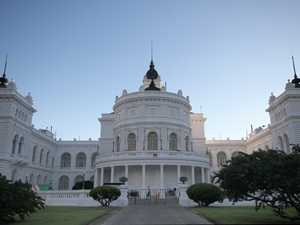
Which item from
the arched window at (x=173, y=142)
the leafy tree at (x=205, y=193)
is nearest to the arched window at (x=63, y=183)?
the arched window at (x=173, y=142)

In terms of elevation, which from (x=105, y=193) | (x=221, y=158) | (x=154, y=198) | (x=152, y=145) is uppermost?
(x=152, y=145)

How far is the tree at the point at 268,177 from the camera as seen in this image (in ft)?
40.7

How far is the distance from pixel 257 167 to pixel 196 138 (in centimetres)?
4553

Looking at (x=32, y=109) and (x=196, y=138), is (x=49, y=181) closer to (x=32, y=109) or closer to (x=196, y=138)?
(x=32, y=109)

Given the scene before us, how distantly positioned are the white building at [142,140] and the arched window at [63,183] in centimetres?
22

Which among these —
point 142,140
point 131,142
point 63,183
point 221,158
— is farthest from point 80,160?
point 221,158

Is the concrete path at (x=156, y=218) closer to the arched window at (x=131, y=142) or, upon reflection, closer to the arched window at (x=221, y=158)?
the arched window at (x=131, y=142)

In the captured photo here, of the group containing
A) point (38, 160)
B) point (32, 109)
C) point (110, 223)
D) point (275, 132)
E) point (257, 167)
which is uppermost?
point (32, 109)

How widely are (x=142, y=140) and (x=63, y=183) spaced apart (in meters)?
26.9

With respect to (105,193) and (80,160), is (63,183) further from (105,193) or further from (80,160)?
(105,193)

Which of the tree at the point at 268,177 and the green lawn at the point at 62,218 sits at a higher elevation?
the tree at the point at 268,177

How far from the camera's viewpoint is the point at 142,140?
44906 millimetres

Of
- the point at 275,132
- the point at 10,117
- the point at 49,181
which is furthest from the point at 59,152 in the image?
the point at 275,132

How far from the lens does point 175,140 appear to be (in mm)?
46250
